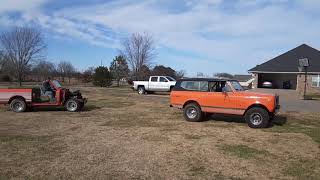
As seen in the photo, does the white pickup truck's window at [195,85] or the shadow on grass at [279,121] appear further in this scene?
the white pickup truck's window at [195,85]

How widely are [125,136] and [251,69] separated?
38869 millimetres

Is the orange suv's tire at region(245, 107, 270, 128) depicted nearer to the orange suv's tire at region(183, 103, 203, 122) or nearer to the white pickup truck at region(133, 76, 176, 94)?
the orange suv's tire at region(183, 103, 203, 122)

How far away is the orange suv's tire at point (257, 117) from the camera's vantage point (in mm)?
13008

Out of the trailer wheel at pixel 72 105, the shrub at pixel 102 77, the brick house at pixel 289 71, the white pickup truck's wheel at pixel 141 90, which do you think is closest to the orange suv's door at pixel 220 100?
the trailer wheel at pixel 72 105

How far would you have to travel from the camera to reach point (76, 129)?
40.4ft

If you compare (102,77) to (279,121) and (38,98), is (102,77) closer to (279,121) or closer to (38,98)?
(38,98)

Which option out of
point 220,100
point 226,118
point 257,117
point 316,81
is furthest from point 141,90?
point 316,81

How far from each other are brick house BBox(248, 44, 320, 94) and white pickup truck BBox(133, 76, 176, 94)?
703 inches

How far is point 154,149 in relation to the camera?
9352mm

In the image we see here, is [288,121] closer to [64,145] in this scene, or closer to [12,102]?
[64,145]

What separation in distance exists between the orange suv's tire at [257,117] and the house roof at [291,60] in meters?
33.9

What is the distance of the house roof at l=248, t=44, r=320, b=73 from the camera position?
45231 mm

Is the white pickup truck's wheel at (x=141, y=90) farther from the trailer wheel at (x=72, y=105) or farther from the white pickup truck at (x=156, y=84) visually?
the trailer wheel at (x=72, y=105)

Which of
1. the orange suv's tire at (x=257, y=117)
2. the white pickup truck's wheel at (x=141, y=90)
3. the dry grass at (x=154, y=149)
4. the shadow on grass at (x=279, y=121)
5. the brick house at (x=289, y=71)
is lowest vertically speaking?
the dry grass at (x=154, y=149)
